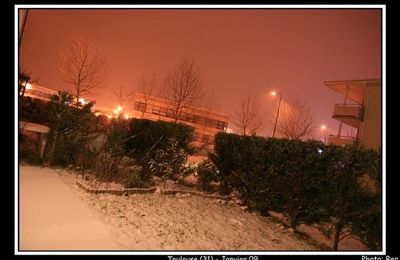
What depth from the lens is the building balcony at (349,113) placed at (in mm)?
23609

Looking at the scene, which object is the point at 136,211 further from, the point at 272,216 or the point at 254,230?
Result: the point at 272,216

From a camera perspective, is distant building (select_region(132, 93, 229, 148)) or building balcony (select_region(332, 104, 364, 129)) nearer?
building balcony (select_region(332, 104, 364, 129))

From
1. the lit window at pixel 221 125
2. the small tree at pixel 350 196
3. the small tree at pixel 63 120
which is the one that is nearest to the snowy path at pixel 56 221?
the small tree at pixel 63 120

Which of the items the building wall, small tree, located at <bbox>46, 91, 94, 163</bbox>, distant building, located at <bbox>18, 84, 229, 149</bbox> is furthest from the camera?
distant building, located at <bbox>18, 84, 229, 149</bbox>

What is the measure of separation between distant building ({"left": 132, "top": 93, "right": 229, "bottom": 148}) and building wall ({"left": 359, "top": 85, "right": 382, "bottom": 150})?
3270 cm

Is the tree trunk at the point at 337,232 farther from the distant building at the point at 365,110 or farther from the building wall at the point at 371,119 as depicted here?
the building wall at the point at 371,119

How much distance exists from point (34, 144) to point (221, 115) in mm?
54645

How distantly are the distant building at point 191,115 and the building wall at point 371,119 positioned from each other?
32698 mm

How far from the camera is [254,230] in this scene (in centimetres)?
651

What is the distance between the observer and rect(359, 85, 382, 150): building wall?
22.3 metres

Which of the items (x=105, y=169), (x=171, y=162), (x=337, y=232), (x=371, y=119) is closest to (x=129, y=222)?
(x=105, y=169)

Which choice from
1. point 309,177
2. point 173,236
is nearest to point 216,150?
point 309,177

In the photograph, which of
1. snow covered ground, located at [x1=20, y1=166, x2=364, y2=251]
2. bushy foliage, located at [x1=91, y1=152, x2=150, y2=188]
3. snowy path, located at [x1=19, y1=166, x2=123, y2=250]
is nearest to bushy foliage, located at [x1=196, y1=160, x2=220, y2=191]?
snow covered ground, located at [x1=20, y1=166, x2=364, y2=251]

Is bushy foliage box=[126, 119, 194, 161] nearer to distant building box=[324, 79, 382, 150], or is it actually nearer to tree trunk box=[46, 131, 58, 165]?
tree trunk box=[46, 131, 58, 165]
